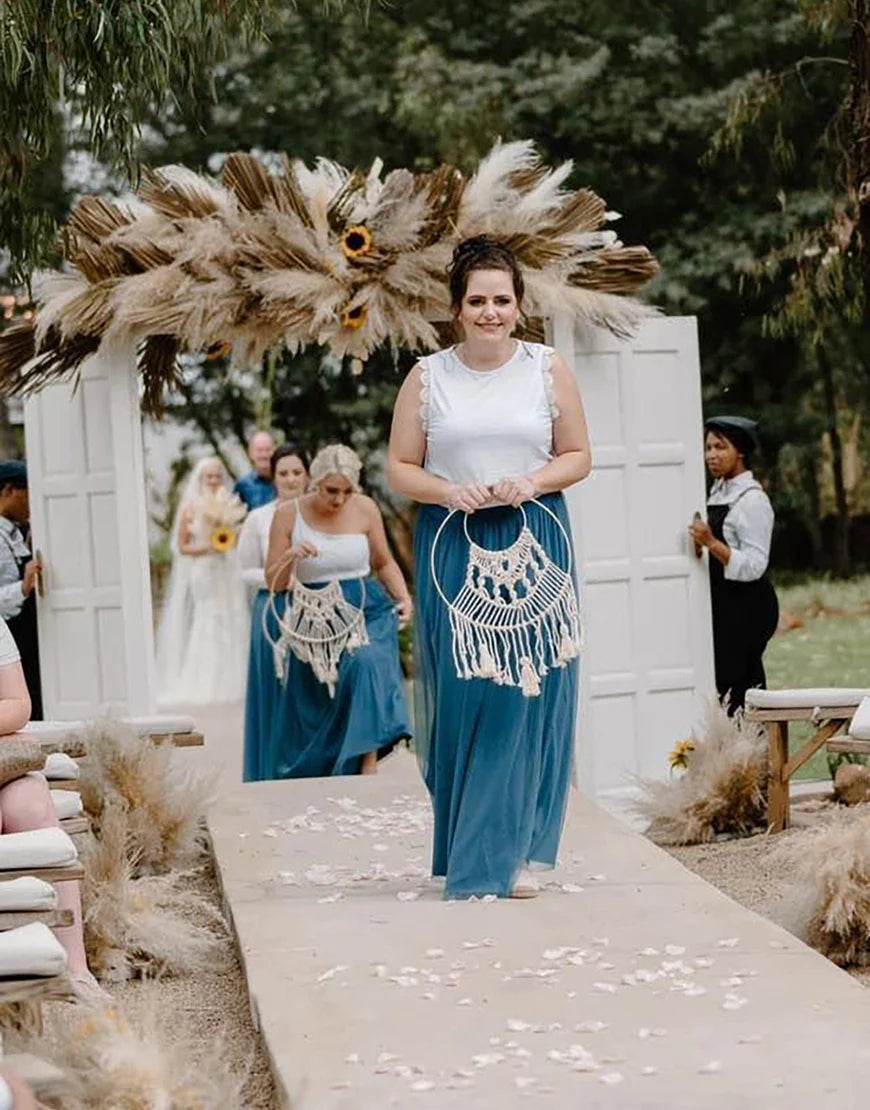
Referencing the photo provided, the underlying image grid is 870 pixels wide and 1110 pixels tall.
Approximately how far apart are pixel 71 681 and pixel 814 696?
3359 mm

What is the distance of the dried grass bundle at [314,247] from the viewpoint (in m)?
8.88

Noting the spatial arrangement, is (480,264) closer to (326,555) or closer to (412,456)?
(412,456)

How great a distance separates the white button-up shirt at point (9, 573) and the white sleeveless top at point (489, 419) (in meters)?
3.75

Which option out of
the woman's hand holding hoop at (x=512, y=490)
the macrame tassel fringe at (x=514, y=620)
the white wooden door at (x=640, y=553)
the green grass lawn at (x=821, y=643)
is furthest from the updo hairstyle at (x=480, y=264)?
the green grass lawn at (x=821, y=643)

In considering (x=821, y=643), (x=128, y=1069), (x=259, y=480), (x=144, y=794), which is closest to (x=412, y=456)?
(x=144, y=794)

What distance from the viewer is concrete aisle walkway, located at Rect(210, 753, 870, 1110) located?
4164 millimetres

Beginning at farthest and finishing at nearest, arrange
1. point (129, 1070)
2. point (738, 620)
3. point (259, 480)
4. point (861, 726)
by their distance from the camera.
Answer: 1. point (259, 480)
2. point (738, 620)
3. point (861, 726)
4. point (129, 1070)

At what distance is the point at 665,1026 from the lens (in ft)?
15.0

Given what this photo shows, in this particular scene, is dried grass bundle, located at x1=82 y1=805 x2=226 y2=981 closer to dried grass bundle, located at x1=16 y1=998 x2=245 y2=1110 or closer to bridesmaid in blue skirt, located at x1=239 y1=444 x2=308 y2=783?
dried grass bundle, located at x1=16 y1=998 x2=245 y2=1110

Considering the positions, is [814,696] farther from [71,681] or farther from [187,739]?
[71,681]

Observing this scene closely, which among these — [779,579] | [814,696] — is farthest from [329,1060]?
[779,579]

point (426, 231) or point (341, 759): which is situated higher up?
point (426, 231)

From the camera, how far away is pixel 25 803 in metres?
5.38

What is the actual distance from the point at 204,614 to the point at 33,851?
1119 cm
